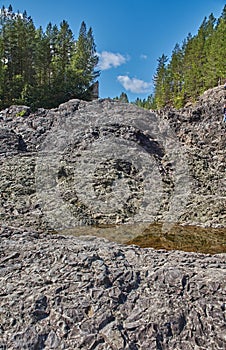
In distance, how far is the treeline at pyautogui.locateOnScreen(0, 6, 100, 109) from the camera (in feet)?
110

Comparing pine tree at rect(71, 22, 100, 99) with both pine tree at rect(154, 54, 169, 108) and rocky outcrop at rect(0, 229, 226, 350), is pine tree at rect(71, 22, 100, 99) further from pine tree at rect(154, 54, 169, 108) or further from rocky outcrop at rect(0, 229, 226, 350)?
rocky outcrop at rect(0, 229, 226, 350)

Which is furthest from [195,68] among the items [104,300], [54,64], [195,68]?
[104,300]

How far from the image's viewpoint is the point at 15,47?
37031 millimetres

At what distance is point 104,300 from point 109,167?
1130cm

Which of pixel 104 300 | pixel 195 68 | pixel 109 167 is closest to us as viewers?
pixel 104 300

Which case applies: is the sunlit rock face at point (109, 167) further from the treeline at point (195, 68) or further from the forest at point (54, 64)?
the treeline at point (195, 68)

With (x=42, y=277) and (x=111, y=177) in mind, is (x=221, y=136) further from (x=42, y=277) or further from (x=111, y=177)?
(x=42, y=277)

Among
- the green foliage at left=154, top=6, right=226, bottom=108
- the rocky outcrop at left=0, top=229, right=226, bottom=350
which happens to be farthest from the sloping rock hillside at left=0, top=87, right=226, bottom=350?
the green foliage at left=154, top=6, right=226, bottom=108

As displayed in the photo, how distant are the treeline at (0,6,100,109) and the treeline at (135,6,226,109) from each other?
16.8 meters

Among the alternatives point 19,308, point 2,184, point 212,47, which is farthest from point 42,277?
point 212,47

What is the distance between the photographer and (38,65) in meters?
39.0

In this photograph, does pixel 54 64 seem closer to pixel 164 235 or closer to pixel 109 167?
pixel 109 167

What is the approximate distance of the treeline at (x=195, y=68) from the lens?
4462 cm

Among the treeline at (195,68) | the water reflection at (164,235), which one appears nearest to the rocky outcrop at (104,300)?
the water reflection at (164,235)
